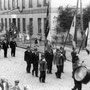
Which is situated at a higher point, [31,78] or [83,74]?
[83,74]

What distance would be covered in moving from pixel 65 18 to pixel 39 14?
823cm

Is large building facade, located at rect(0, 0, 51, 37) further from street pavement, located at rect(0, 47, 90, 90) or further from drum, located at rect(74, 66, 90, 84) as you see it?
drum, located at rect(74, 66, 90, 84)

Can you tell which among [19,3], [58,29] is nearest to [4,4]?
[19,3]

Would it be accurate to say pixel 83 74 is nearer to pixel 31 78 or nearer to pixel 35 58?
pixel 31 78

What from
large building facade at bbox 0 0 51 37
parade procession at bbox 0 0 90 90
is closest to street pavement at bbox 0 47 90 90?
parade procession at bbox 0 0 90 90

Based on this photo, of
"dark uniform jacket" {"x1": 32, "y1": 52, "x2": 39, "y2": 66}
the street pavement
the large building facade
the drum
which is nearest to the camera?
the drum

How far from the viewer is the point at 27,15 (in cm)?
→ 4312

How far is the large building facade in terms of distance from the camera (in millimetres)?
39156

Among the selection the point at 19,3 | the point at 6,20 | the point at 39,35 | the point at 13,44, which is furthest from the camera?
the point at 6,20

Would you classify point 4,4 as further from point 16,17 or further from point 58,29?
point 58,29

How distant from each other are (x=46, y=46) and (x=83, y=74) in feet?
63.2

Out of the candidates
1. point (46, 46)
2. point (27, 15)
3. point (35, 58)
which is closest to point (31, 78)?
point (35, 58)

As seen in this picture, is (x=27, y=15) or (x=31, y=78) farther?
(x=27, y=15)

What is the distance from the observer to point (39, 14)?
1571 inches
